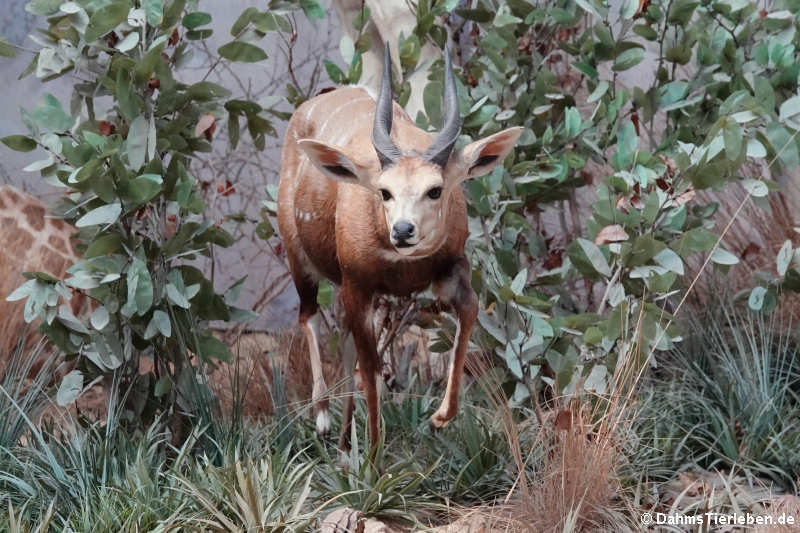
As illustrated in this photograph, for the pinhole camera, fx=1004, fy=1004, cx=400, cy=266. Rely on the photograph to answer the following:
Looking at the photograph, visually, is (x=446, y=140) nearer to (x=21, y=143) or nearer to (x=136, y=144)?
(x=136, y=144)

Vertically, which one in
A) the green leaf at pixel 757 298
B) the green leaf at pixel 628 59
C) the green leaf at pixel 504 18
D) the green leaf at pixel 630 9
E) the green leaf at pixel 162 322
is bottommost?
the green leaf at pixel 757 298

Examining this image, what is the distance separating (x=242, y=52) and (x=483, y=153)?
151 cm

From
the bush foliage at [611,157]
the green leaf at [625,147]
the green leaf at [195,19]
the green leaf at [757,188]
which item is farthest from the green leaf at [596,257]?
the green leaf at [195,19]

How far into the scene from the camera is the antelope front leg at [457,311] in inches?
135

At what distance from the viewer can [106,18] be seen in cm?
399

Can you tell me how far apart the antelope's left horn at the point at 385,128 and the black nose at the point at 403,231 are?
26 centimetres

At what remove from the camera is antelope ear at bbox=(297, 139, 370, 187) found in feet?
10.6

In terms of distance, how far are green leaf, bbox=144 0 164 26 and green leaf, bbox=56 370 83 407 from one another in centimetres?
156

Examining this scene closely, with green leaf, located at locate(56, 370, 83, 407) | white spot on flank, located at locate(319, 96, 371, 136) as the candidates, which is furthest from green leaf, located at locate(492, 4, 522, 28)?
green leaf, located at locate(56, 370, 83, 407)

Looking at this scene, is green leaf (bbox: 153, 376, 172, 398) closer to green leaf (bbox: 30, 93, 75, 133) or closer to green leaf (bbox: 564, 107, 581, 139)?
green leaf (bbox: 30, 93, 75, 133)

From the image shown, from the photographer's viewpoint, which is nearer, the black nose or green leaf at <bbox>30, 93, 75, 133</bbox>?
the black nose

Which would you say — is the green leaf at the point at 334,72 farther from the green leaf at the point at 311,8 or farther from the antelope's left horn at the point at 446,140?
the antelope's left horn at the point at 446,140

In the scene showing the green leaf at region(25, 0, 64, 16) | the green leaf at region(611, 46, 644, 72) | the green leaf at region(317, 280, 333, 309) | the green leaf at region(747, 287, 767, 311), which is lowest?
the green leaf at region(317, 280, 333, 309)

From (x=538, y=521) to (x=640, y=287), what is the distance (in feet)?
4.15
